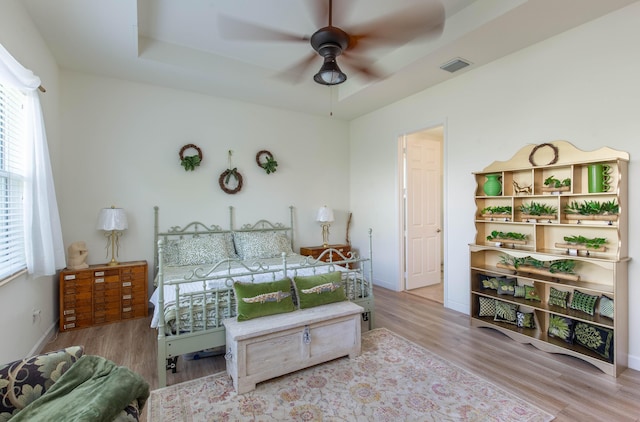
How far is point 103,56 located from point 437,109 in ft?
13.6

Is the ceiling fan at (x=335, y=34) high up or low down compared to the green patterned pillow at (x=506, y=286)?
up

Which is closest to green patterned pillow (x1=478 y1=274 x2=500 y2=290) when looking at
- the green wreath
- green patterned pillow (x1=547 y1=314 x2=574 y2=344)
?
green patterned pillow (x1=547 y1=314 x2=574 y2=344)

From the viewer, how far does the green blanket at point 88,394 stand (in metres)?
1.18

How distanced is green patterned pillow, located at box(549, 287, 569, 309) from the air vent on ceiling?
2.62 m

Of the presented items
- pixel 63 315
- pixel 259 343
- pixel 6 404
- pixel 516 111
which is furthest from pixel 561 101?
pixel 63 315

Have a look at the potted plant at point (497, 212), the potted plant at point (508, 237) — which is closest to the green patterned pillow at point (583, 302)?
the potted plant at point (508, 237)

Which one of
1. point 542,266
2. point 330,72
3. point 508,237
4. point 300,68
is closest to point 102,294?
point 300,68

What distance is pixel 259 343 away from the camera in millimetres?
2348

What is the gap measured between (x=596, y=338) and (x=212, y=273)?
3555mm

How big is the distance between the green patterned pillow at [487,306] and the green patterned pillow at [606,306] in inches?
36.1

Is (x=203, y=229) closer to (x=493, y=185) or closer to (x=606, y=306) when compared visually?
(x=493, y=185)

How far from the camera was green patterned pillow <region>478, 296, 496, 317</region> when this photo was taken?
3.44 m

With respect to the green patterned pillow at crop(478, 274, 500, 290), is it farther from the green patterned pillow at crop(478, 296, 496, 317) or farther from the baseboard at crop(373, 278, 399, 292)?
the baseboard at crop(373, 278, 399, 292)

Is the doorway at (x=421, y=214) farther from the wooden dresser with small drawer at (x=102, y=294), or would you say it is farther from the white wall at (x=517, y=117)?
the wooden dresser with small drawer at (x=102, y=294)
